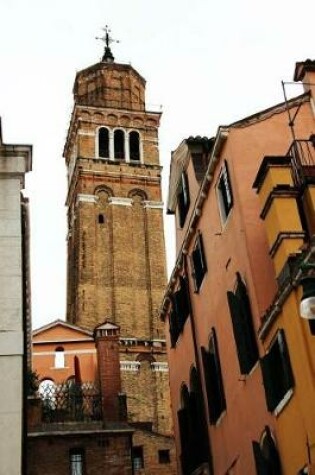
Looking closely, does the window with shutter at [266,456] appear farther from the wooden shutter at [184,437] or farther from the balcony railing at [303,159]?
the wooden shutter at [184,437]

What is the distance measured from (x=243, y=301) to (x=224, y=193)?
2.73 meters

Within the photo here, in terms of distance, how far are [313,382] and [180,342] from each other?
8.83 m

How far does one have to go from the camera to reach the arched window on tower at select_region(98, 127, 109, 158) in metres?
56.3

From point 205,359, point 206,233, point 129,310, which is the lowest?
point 205,359

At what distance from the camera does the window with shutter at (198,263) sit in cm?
1758

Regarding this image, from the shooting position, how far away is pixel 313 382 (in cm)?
1116

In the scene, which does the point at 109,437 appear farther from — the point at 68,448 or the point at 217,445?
the point at 217,445

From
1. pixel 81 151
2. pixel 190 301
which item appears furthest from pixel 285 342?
pixel 81 151

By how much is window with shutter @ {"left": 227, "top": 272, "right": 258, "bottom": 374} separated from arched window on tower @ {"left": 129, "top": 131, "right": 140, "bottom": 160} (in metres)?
42.2

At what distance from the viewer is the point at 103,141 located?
5678 cm

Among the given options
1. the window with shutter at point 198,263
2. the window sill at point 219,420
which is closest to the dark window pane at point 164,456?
the window with shutter at point 198,263

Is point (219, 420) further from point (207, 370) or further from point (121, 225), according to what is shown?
point (121, 225)

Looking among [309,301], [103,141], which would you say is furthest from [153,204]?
[309,301]

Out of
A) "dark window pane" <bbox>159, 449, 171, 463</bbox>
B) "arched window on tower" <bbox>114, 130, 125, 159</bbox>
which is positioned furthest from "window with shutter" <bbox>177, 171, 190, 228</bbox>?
"arched window on tower" <bbox>114, 130, 125, 159</bbox>
